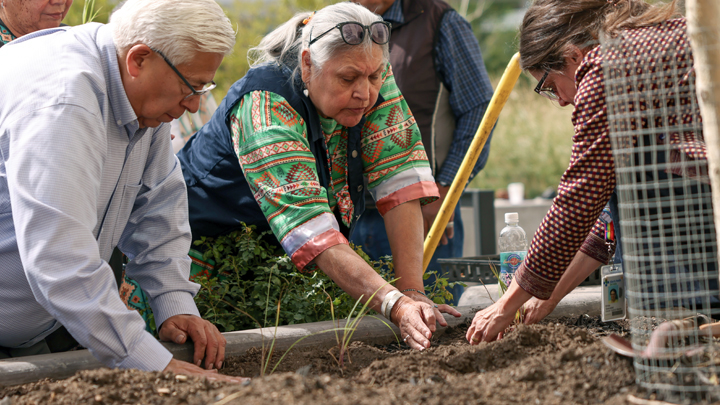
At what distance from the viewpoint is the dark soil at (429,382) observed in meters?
1.71

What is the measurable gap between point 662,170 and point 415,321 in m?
0.98

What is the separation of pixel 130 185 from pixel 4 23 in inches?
55.7

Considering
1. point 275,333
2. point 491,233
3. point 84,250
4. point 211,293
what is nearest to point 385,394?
point 275,333

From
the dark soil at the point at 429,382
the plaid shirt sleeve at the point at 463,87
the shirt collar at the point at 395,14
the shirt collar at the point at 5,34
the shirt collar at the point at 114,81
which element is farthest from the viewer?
the plaid shirt sleeve at the point at 463,87

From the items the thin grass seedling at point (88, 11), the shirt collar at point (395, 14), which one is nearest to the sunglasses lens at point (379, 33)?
the shirt collar at point (395, 14)

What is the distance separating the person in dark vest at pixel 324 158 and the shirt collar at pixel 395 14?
1.07 meters

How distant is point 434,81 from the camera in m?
4.01

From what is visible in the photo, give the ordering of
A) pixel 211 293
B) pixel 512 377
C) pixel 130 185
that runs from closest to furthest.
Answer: pixel 512 377 < pixel 130 185 < pixel 211 293

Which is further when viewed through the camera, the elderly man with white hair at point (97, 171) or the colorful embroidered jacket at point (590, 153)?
the colorful embroidered jacket at point (590, 153)

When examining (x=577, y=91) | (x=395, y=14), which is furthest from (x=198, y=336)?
(x=395, y=14)

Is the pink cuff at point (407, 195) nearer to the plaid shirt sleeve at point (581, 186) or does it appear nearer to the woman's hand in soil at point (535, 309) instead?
the woman's hand in soil at point (535, 309)

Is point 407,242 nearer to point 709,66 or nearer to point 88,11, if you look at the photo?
point 709,66

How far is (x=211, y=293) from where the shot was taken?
2.84 m

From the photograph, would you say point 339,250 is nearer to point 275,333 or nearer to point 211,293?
point 275,333
